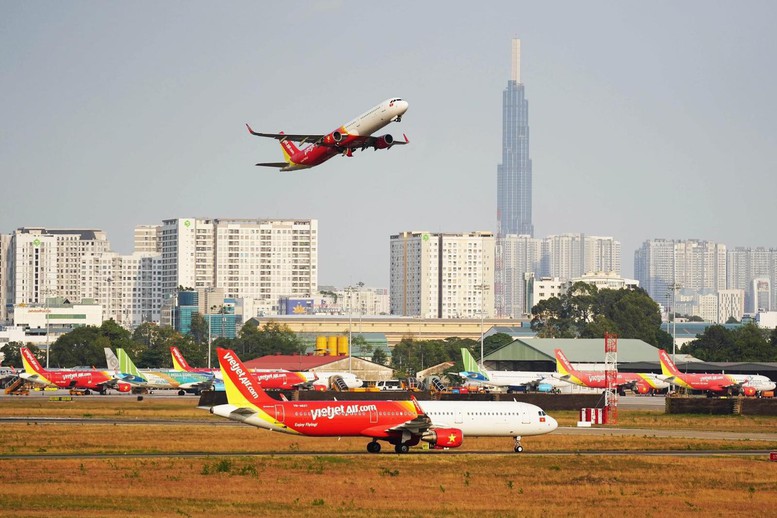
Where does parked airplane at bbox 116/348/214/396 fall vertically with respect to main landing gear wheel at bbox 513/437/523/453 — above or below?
below

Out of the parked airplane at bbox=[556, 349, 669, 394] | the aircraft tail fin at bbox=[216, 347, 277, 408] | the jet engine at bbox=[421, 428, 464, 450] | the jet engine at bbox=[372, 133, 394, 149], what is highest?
the jet engine at bbox=[372, 133, 394, 149]

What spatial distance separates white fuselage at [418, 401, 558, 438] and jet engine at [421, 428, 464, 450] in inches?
41.7

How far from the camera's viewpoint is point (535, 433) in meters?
76.6

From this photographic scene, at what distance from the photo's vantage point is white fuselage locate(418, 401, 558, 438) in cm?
7338

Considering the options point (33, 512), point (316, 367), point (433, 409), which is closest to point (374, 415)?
point (433, 409)

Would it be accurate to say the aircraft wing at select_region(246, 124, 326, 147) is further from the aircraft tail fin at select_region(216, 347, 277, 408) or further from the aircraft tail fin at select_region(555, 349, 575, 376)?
the aircraft tail fin at select_region(555, 349, 575, 376)

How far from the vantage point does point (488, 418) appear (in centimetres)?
7469

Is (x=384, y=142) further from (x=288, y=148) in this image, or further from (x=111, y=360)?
(x=111, y=360)

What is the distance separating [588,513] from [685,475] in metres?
13.2

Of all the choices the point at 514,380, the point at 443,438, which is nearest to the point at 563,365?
the point at 514,380

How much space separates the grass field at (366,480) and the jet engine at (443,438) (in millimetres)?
1000

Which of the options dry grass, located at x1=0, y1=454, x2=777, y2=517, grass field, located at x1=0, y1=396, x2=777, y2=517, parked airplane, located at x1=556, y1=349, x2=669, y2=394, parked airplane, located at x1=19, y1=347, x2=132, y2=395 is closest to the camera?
dry grass, located at x1=0, y1=454, x2=777, y2=517

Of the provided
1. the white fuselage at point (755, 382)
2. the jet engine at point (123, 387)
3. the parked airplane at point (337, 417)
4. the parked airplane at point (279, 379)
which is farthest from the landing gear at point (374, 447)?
the white fuselage at point (755, 382)

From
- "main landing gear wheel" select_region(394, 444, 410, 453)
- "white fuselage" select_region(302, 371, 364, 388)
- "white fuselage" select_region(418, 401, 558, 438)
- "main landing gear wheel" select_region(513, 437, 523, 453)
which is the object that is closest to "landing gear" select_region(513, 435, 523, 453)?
"main landing gear wheel" select_region(513, 437, 523, 453)
